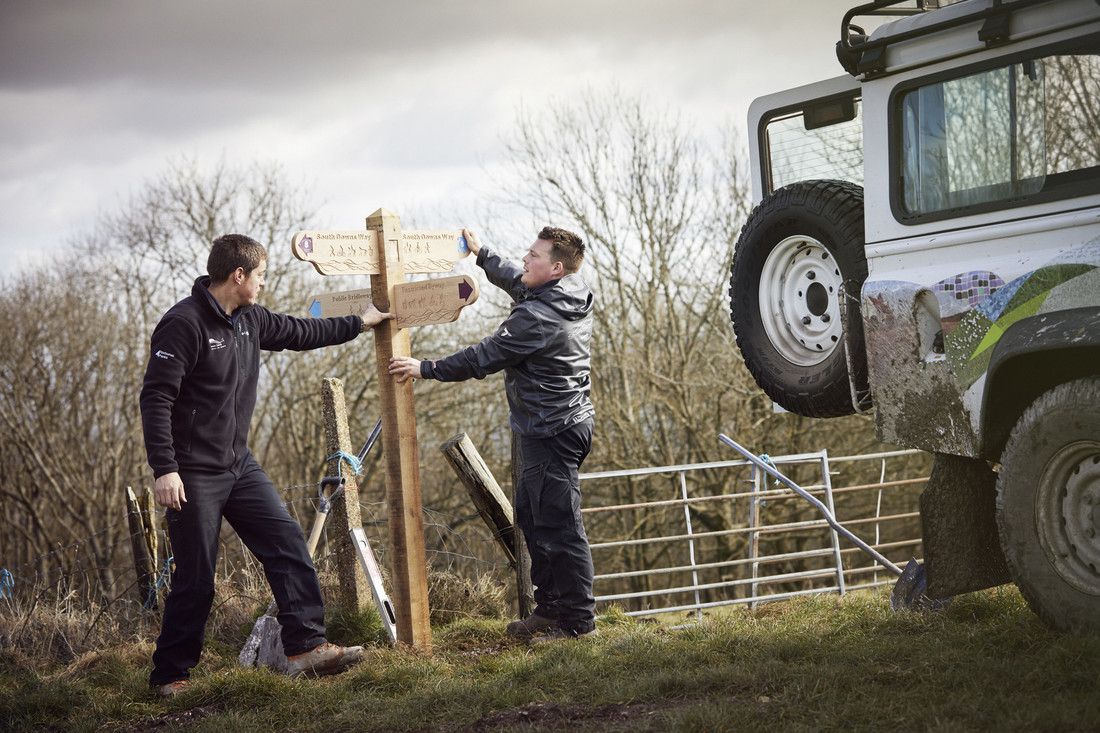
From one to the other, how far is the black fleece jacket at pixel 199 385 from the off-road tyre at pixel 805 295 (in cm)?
269

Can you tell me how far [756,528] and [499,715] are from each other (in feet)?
12.9

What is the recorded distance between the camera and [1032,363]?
12.2 ft

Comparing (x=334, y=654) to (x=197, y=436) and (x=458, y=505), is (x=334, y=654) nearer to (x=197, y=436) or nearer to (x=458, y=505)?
(x=197, y=436)

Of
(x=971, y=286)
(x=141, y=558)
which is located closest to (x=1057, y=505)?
(x=971, y=286)

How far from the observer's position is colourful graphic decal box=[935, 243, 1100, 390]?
3500mm

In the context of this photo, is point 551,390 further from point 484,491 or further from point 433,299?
point 484,491

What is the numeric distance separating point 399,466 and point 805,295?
92.6 inches

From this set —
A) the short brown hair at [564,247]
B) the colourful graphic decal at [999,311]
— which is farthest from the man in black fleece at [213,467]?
the colourful graphic decal at [999,311]

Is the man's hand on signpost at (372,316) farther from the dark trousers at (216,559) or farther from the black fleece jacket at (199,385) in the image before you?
the dark trousers at (216,559)

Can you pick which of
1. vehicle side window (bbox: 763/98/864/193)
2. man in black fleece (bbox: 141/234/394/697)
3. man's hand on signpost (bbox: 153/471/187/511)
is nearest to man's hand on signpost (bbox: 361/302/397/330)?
man in black fleece (bbox: 141/234/394/697)

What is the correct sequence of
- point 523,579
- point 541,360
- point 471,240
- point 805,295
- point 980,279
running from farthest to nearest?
point 523,579 → point 471,240 → point 805,295 → point 541,360 → point 980,279

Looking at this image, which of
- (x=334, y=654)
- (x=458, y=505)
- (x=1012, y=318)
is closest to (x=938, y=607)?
(x=1012, y=318)

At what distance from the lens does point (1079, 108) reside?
12.1 feet

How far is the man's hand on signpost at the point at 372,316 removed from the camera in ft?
15.9
